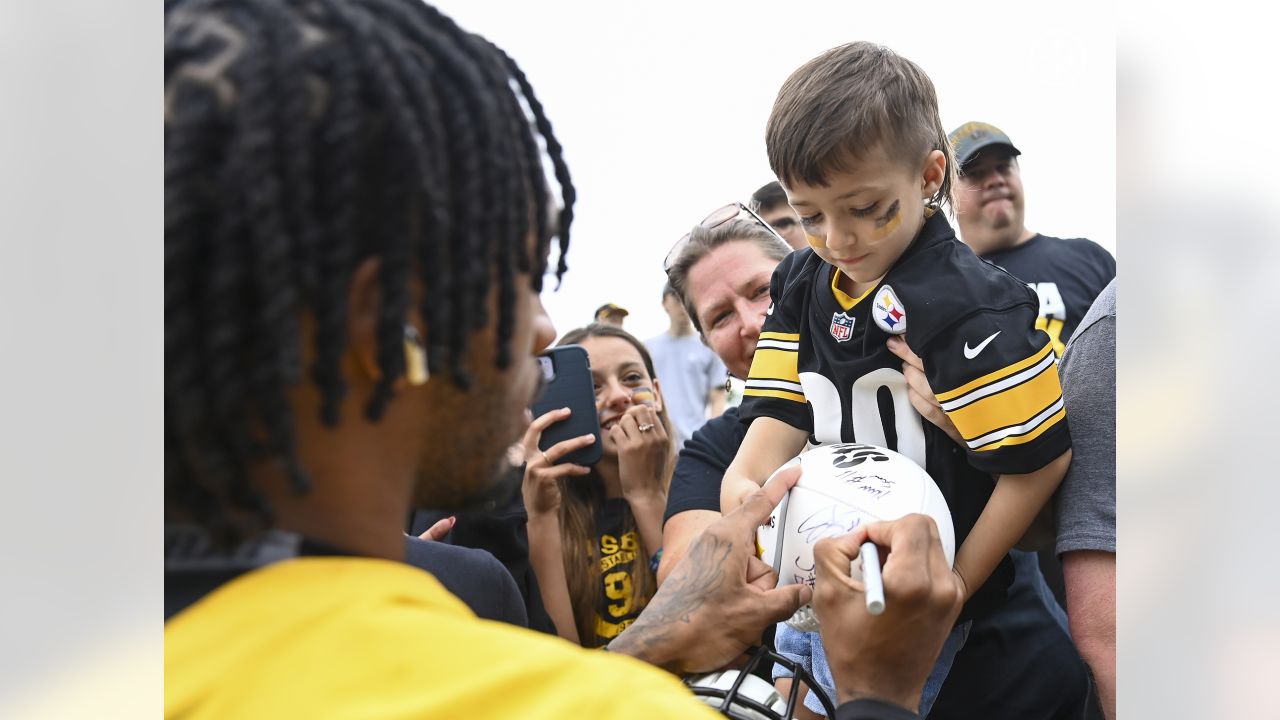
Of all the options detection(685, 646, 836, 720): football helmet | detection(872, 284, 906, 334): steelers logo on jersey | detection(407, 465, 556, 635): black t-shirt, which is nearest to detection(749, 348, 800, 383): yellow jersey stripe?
detection(872, 284, 906, 334): steelers logo on jersey

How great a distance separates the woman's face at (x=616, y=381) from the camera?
288cm

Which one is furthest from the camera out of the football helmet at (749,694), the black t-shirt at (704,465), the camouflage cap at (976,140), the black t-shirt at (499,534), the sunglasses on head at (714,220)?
the camouflage cap at (976,140)

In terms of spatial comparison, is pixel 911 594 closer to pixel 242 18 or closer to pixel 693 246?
pixel 242 18

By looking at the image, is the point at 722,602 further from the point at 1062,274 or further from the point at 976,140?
the point at 976,140

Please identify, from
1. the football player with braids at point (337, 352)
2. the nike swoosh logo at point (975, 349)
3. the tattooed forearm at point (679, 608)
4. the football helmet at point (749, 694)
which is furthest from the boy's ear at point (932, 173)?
the football player with braids at point (337, 352)

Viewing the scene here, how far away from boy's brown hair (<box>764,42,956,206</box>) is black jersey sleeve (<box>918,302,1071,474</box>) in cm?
32

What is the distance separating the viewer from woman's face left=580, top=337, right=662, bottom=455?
9.43 feet

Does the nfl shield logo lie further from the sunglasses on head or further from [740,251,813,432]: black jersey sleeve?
the sunglasses on head

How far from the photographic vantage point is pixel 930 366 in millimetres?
1603

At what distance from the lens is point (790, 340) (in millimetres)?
1904

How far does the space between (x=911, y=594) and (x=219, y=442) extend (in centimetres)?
92

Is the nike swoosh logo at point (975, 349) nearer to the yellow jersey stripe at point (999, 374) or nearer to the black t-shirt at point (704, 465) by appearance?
the yellow jersey stripe at point (999, 374)
